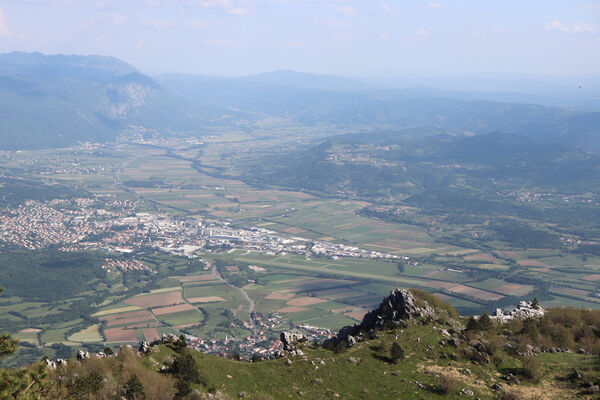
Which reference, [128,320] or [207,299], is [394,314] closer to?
[128,320]

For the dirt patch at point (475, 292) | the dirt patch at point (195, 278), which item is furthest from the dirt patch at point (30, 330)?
the dirt patch at point (475, 292)

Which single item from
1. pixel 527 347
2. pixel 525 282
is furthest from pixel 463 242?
pixel 527 347

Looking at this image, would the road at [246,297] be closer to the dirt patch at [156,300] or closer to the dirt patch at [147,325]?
the dirt patch at [156,300]

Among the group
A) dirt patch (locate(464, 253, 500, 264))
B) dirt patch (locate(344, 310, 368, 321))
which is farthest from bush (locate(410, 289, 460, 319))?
dirt patch (locate(464, 253, 500, 264))


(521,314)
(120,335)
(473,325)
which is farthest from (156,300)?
(473,325)

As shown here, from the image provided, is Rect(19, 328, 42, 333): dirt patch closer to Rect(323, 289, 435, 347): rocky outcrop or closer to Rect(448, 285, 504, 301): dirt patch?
Rect(323, 289, 435, 347): rocky outcrop

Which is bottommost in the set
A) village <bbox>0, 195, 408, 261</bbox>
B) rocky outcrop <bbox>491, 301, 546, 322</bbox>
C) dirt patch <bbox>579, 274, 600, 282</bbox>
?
village <bbox>0, 195, 408, 261</bbox>
